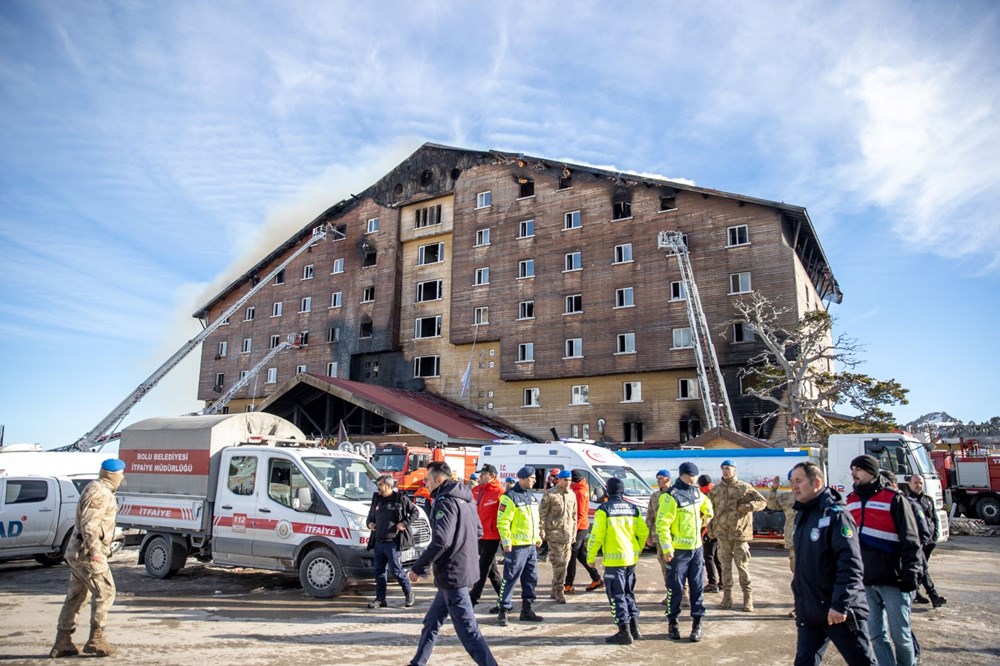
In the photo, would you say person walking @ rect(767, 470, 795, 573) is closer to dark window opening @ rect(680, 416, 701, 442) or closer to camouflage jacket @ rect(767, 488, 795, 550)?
camouflage jacket @ rect(767, 488, 795, 550)

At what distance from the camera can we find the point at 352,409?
36.0m

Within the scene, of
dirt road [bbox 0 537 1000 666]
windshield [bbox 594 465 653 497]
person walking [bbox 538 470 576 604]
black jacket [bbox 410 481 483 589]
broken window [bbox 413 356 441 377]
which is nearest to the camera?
black jacket [bbox 410 481 483 589]

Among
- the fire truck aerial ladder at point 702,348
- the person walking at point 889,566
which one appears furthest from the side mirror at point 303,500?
the fire truck aerial ladder at point 702,348

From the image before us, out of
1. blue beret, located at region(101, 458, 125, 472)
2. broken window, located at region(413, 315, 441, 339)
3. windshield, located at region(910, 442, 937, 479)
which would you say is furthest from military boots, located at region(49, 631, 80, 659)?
broken window, located at region(413, 315, 441, 339)

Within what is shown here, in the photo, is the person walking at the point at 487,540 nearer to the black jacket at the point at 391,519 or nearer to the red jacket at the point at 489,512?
the red jacket at the point at 489,512

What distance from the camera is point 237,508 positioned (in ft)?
34.4

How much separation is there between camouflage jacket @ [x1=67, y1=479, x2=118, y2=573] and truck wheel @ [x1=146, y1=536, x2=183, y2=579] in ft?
15.0

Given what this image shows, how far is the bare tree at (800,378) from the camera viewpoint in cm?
2520

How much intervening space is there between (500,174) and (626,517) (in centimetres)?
3229

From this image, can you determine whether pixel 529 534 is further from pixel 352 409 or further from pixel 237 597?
pixel 352 409

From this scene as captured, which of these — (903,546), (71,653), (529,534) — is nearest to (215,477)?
(71,653)

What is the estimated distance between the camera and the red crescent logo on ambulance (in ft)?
52.7

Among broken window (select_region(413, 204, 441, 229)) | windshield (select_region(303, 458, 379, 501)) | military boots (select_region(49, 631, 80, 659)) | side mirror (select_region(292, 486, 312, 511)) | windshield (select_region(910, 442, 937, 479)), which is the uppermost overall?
broken window (select_region(413, 204, 441, 229))

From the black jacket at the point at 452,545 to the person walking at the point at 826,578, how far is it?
105 inches
